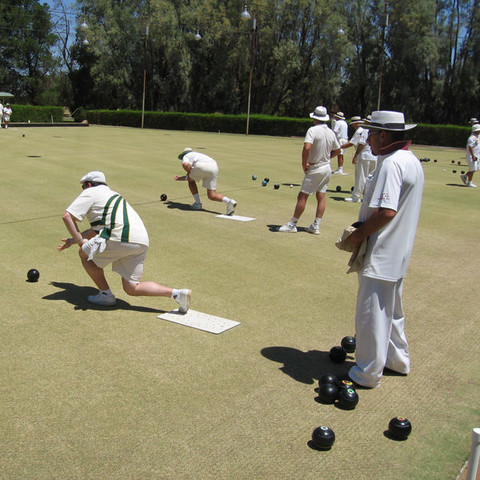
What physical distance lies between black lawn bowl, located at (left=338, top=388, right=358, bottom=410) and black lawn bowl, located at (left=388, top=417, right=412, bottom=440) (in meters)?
0.38

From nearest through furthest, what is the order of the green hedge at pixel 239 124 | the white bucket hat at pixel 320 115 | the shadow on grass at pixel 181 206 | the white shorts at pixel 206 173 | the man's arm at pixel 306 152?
the man's arm at pixel 306 152 → the white bucket hat at pixel 320 115 → the white shorts at pixel 206 173 → the shadow on grass at pixel 181 206 → the green hedge at pixel 239 124

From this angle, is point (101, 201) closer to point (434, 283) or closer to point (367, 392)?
point (367, 392)

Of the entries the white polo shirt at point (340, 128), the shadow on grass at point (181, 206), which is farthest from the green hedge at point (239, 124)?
the shadow on grass at point (181, 206)

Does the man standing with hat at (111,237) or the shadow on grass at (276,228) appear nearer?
the man standing with hat at (111,237)

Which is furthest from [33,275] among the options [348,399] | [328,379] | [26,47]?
[26,47]

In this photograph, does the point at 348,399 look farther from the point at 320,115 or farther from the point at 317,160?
the point at 320,115

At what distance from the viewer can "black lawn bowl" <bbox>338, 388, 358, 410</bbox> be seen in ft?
13.3

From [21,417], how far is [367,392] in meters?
2.58

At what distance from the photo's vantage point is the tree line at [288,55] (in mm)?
50906

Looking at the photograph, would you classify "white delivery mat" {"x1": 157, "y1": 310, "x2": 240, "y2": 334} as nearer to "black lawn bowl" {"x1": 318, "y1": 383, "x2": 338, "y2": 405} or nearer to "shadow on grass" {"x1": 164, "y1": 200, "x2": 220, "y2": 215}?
"black lawn bowl" {"x1": 318, "y1": 383, "x2": 338, "y2": 405}

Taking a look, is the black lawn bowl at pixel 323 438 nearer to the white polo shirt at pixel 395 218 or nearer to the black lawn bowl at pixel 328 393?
the black lawn bowl at pixel 328 393

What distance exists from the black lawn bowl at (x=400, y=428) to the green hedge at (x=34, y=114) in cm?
5310

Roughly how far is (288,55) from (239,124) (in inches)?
400

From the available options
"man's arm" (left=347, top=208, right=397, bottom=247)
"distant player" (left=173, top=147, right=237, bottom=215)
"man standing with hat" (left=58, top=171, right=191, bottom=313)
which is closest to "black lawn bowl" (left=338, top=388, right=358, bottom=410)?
"man's arm" (left=347, top=208, right=397, bottom=247)
